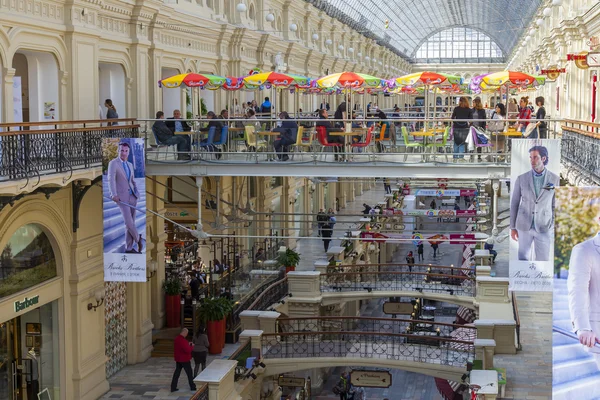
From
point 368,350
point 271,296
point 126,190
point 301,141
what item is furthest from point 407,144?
point 271,296

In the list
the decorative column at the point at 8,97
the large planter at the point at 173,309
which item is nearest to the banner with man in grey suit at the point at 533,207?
the decorative column at the point at 8,97

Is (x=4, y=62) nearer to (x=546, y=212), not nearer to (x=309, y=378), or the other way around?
(x=546, y=212)

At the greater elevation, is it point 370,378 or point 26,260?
point 26,260

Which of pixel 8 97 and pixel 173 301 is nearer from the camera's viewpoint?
pixel 8 97

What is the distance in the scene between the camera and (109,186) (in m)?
18.4

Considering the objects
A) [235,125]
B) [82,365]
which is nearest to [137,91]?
[235,125]

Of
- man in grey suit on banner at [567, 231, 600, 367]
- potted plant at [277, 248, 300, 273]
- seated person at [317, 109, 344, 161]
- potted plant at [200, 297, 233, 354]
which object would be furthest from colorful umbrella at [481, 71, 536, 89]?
man in grey suit on banner at [567, 231, 600, 367]

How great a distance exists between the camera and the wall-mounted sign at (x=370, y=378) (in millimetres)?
23031

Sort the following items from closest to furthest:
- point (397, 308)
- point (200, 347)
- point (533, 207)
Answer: point (533, 207) → point (200, 347) → point (397, 308)

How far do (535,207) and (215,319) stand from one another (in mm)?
9100

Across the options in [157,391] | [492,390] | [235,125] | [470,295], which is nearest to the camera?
[492,390]

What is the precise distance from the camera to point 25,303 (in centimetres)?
1731

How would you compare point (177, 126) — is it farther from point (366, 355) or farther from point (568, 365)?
point (568, 365)

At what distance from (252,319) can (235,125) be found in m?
4.71
